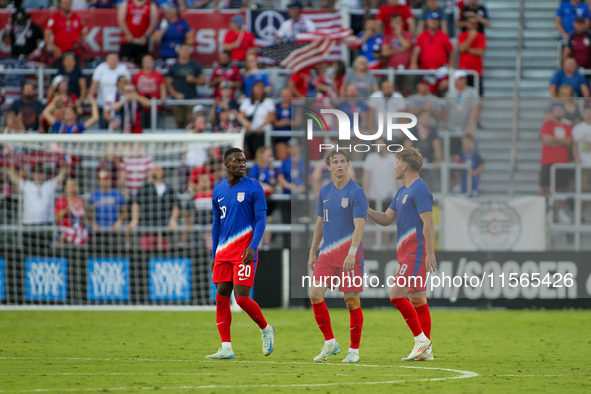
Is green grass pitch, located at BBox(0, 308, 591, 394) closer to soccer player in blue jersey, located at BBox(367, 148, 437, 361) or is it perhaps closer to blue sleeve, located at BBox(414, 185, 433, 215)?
soccer player in blue jersey, located at BBox(367, 148, 437, 361)

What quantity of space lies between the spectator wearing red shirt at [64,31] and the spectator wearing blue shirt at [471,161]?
29.8 feet

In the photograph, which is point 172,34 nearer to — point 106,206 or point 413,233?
point 106,206

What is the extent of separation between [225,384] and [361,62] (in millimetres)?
10162

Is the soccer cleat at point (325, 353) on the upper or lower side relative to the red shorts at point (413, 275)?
lower

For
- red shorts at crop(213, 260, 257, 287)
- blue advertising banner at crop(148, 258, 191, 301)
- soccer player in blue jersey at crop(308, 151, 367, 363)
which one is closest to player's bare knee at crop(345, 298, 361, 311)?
soccer player in blue jersey at crop(308, 151, 367, 363)

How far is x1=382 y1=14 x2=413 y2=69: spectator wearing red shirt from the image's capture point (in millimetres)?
16719

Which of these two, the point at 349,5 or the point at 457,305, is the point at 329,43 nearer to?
the point at 349,5

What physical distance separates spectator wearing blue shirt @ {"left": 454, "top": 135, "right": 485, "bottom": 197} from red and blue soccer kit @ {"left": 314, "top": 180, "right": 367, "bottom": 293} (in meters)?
5.47

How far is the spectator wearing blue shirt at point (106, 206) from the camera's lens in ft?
45.8

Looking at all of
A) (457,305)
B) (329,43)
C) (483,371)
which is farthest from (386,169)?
(483,371)

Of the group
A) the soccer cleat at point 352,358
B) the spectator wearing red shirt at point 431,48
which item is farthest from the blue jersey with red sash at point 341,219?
the spectator wearing red shirt at point 431,48

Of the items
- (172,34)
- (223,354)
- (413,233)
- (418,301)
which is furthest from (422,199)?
(172,34)

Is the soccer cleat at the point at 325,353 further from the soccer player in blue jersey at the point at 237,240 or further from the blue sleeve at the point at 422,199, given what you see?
the blue sleeve at the point at 422,199

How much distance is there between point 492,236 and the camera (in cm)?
1329
